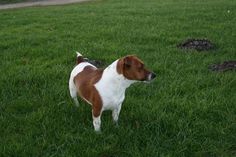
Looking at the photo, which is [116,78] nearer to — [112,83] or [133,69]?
[112,83]

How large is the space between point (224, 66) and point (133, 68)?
3.49 meters

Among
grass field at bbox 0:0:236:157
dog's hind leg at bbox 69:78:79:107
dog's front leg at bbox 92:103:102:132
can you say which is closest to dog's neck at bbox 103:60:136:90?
dog's front leg at bbox 92:103:102:132

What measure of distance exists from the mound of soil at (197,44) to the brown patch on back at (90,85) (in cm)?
410

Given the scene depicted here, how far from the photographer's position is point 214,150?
5121mm

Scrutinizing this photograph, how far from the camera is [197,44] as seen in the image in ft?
31.6

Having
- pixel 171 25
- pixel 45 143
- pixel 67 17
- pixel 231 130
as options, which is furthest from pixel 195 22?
pixel 45 143

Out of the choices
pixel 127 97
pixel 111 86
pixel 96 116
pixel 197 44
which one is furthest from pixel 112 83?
pixel 197 44

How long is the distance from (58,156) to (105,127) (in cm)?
83

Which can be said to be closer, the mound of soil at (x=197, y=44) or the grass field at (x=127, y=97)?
the grass field at (x=127, y=97)

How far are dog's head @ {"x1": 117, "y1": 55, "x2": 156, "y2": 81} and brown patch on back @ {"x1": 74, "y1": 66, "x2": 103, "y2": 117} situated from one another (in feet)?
1.35

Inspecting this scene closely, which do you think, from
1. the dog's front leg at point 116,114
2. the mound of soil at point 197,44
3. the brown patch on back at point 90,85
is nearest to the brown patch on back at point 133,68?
the brown patch on back at point 90,85

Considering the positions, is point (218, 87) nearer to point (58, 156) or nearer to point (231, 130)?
point (231, 130)

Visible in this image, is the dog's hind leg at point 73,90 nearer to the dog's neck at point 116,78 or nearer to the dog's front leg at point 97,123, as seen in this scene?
Answer: the dog's front leg at point 97,123

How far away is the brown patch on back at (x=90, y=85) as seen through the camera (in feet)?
17.1
